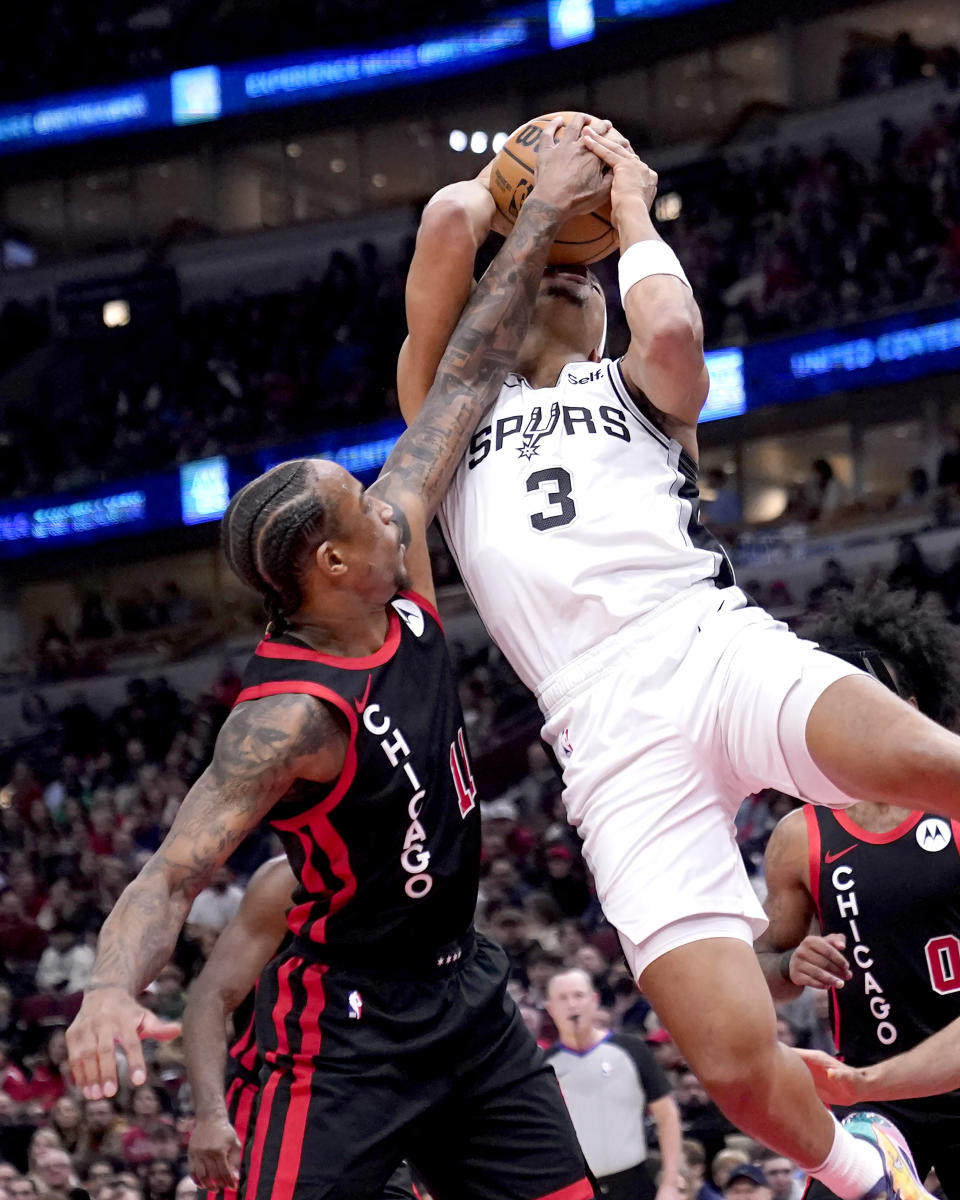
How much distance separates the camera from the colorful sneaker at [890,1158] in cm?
381

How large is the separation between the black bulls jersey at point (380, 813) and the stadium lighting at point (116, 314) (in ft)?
68.8

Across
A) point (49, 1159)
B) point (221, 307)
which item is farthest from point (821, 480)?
point (49, 1159)

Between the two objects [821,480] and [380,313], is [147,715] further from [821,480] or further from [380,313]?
[821,480]

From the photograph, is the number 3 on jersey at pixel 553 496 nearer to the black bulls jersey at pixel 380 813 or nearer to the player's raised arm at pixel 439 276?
the black bulls jersey at pixel 380 813

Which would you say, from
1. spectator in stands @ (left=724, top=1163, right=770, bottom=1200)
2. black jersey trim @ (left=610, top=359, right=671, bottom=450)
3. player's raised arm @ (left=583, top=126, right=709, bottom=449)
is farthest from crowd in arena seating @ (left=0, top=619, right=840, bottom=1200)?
player's raised arm @ (left=583, top=126, right=709, bottom=449)

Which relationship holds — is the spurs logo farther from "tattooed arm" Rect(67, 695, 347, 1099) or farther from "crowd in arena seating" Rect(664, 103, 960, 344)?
"crowd in arena seating" Rect(664, 103, 960, 344)

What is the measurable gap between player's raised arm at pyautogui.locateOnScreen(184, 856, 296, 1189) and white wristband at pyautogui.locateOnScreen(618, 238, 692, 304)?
172cm

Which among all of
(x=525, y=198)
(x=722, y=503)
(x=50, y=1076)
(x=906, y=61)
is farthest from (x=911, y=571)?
(x=525, y=198)

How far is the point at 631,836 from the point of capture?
3.69 m

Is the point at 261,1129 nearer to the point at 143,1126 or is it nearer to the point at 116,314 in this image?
the point at 143,1126

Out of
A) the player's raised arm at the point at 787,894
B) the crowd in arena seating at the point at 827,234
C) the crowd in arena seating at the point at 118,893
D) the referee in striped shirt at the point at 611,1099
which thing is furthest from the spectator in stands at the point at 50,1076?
the crowd in arena seating at the point at 827,234

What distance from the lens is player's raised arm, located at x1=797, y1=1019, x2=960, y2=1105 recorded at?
3.80 metres

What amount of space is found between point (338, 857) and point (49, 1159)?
5621 millimetres

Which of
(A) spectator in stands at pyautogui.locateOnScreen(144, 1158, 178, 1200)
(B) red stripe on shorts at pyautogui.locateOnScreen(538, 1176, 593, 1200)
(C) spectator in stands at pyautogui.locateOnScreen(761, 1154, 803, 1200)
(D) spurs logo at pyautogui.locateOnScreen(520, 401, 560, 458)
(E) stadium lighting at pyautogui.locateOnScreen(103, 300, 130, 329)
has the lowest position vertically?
(A) spectator in stands at pyautogui.locateOnScreen(144, 1158, 178, 1200)
